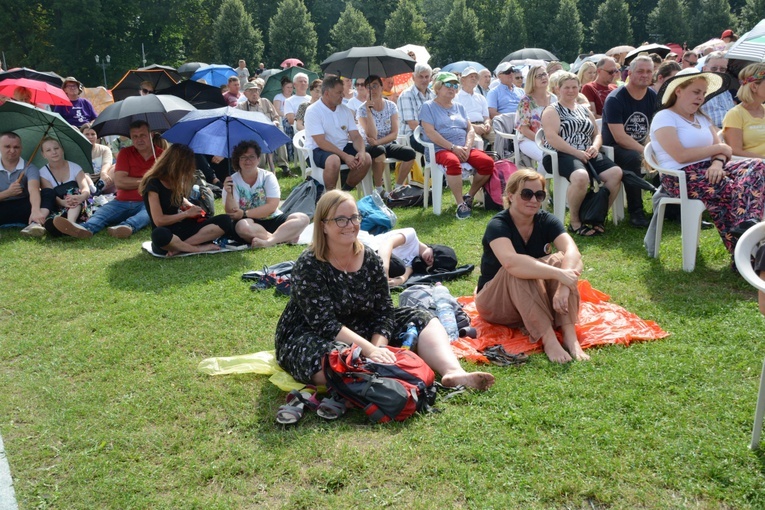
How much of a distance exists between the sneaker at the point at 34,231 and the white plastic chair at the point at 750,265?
753 centimetres

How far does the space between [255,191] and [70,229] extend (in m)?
2.36

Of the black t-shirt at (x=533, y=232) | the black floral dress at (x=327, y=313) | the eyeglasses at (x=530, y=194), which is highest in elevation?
the eyeglasses at (x=530, y=194)

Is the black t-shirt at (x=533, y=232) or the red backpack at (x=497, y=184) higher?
the black t-shirt at (x=533, y=232)

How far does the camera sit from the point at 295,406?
11.8ft

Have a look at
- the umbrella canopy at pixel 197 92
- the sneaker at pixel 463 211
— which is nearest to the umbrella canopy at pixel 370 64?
the umbrella canopy at pixel 197 92

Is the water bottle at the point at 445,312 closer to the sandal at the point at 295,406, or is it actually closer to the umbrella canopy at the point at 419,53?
the sandal at the point at 295,406

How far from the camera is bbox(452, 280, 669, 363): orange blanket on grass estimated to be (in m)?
4.32

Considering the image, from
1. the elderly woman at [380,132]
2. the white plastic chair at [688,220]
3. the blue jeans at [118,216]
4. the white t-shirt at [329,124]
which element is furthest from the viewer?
the elderly woman at [380,132]

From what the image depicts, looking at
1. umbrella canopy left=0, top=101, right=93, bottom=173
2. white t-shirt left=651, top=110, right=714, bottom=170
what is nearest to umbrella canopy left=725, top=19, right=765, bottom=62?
white t-shirt left=651, top=110, right=714, bottom=170

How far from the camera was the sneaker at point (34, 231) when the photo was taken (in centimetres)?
806

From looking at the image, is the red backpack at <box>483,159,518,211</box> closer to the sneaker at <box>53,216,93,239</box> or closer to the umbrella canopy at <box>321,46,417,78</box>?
the umbrella canopy at <box>321,46,417,78</box>

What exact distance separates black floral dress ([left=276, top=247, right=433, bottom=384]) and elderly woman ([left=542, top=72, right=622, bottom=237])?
11.3 feet

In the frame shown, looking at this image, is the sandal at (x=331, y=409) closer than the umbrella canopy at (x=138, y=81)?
Yes

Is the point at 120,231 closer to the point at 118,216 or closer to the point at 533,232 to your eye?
the point at 118,216
